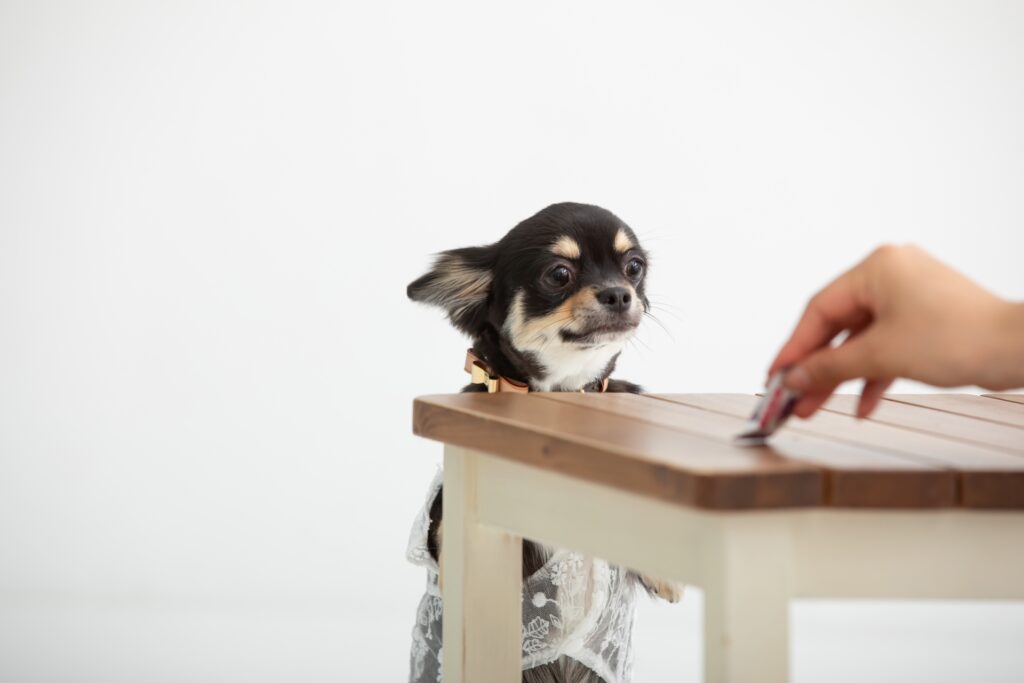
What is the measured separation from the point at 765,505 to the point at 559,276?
4.75ft

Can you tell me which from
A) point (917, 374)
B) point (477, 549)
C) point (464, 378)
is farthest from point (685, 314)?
point (917, 374)

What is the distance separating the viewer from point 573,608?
84.1 inches

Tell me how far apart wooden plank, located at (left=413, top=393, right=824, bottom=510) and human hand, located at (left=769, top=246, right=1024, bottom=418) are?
113mm

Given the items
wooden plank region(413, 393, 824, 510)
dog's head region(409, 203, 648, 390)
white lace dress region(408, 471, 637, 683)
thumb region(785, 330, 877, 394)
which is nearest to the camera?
wooden plank region(413, 393, 824, 510)

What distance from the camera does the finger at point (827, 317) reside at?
1.22m

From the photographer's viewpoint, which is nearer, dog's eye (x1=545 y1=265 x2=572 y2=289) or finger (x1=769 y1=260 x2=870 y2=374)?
finger (x1=769 y1=260 x2=870 y2=374)

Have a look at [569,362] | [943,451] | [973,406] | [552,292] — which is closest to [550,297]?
[552,292]

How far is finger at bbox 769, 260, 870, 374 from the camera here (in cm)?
122

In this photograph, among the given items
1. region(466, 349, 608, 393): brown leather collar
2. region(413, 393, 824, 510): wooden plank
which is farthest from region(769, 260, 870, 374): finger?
region(466, 349, 608, 393): brown leather collar

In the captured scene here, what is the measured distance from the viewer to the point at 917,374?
116 centimetres

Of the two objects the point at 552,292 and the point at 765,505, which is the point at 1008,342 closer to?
the point at 765,505

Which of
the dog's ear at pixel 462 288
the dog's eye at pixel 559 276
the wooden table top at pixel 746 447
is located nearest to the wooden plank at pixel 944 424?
the wooden table top at pixel 746 447

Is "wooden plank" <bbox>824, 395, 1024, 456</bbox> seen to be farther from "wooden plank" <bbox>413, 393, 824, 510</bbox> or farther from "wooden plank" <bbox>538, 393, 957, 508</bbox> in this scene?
"wooden plank" <bbox>413, 393, 824, 510</bbox>

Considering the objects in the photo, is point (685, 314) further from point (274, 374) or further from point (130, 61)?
point (130, 61)
